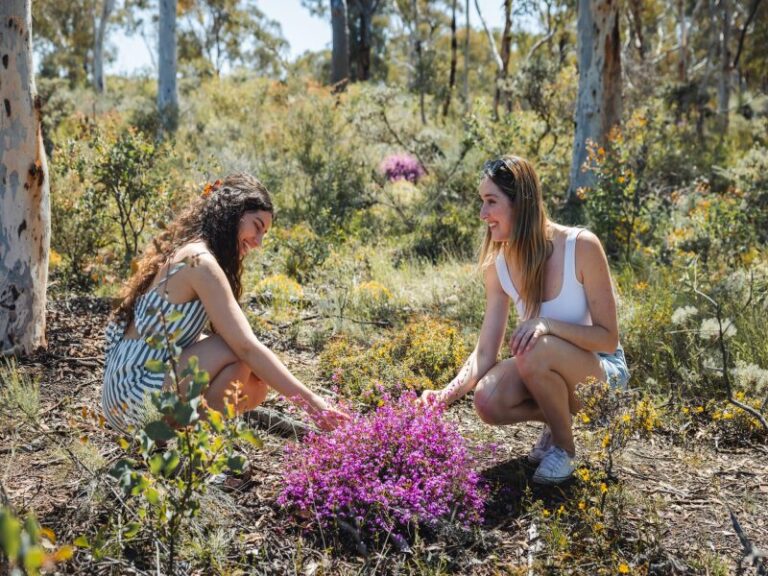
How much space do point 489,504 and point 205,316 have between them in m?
1.43

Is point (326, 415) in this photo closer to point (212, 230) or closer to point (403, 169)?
point (212, 230)

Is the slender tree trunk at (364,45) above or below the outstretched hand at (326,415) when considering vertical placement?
above

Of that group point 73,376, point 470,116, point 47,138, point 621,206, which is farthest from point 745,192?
point 47,138

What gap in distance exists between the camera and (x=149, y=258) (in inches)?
123

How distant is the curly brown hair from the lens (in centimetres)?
306

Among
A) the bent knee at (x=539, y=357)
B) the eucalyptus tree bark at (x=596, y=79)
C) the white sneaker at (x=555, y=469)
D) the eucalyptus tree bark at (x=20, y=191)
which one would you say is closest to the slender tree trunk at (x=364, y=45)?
the eucalyptus tree bark at (x=596, y=79)

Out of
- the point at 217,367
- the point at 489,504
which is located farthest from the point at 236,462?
the point at 489,504

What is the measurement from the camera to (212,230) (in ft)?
10.0

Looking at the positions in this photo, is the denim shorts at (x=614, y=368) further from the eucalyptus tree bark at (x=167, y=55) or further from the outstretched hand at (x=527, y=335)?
the eucalyptus tree bark at (x=167, y=55)

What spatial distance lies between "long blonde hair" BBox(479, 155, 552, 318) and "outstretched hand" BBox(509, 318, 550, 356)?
0.24 meters

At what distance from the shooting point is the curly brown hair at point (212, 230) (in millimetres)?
3057

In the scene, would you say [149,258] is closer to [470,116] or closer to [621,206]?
[621,206]

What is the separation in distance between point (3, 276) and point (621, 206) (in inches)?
178

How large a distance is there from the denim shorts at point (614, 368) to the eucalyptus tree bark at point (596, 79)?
5.13 m
